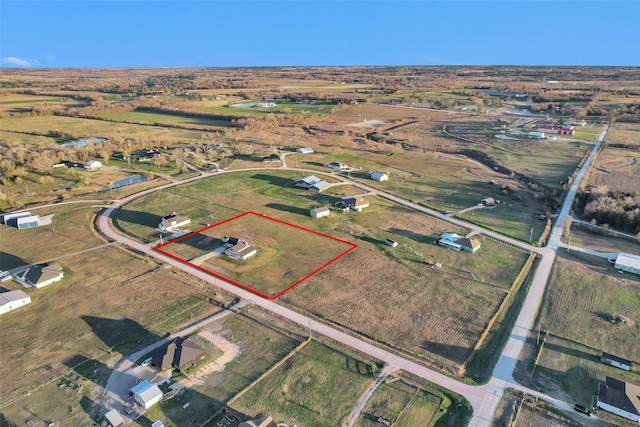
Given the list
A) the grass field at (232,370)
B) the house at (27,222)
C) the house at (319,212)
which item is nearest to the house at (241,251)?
the grass field at (232,370)

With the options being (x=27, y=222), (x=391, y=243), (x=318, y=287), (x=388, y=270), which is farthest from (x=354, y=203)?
(x=27, y=222)

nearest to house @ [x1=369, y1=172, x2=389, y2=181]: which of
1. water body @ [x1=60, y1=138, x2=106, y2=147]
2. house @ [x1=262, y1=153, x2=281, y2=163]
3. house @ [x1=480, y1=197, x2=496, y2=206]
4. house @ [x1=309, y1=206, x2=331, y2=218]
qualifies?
house @ [x1=480, y1=197, x2=496, y2=206]

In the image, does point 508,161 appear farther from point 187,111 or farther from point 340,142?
point 187,111

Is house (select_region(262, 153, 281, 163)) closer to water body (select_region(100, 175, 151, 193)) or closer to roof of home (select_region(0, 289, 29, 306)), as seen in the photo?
water body (select_region(100, 175, 151, 193))

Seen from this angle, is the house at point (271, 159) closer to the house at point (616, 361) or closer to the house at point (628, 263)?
the house at point (628, 263)

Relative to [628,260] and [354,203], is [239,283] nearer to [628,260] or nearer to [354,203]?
[354,203]

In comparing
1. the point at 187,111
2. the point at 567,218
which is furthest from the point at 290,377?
the point at 187,111
